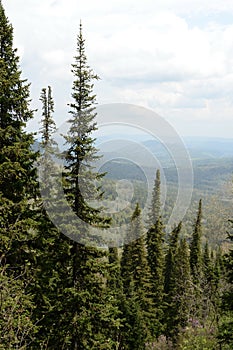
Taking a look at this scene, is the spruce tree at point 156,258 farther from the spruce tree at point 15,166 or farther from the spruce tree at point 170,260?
the spruce tree at point 15,166

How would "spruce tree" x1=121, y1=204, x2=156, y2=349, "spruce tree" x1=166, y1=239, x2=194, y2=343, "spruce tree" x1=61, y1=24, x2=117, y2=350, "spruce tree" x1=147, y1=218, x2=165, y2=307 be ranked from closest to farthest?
1. "spruce tree" x1=61, y1=24, x2=117, y2=350
2. "spruce tree" x1=121, y1=204, x2=156, y2=349
3. "spruce tree" x1=166, y1=239, x2=194, y2=343
4. "spruce tree" x1=147, y1=218, x2=165, y2=307

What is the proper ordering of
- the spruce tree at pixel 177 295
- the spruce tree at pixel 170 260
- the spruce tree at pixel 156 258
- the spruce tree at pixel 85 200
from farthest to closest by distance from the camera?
the spruce tree at pixel 170 260 < the spruce tree at pixel 156 258 < the spruce tree at pixel 177 295 < the spruce tree at pixel 85 200

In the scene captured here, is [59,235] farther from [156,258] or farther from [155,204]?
[155,204]

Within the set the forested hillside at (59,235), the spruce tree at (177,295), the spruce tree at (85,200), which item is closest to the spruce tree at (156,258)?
the spruce tree at (177,295)

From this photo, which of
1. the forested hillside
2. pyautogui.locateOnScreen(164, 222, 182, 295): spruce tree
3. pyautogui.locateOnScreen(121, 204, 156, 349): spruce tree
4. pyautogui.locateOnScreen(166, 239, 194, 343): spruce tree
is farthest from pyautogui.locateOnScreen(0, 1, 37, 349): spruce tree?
pyautogui.locateOnScreen(164, 222, 182, 295): spruce tree

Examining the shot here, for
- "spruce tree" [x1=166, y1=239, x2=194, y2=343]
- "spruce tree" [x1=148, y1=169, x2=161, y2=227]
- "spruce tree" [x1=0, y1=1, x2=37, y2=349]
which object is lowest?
"spruce tree" [x1=166, y1=239, x2=194, y2=343]

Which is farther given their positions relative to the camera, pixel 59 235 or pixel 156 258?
pixel 156 258

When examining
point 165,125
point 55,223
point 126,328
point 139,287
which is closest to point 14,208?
point 55,223

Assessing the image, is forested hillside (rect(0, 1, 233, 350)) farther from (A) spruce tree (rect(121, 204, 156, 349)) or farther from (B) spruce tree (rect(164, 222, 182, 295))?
(B) spruce tree (rect(164, 222, 182, 295))

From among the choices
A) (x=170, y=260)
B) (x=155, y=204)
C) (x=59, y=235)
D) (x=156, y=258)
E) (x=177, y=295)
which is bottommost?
(x=177, y=295)

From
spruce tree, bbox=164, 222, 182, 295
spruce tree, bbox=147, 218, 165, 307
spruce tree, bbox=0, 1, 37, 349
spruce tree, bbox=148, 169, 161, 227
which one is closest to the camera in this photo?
spruce tree, bbox=0, 1, 37, 349

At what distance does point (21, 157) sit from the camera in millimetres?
13016

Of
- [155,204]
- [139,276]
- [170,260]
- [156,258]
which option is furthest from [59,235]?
[170,260]

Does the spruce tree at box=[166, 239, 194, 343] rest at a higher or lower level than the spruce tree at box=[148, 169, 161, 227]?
lower
